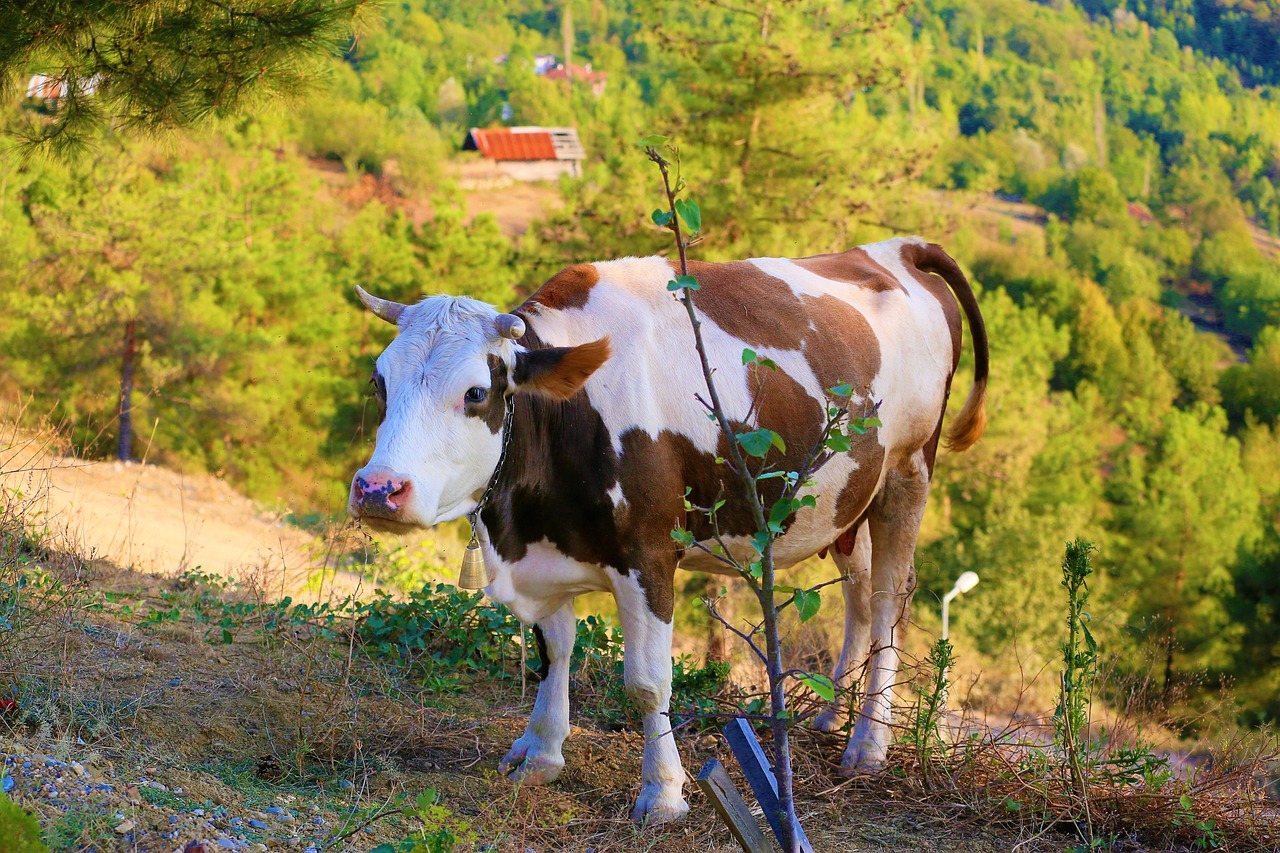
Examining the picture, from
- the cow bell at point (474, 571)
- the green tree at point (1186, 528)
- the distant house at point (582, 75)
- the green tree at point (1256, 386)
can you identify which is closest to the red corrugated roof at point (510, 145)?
the distant house at point (582, 75)

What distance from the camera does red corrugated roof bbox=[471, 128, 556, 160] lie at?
8888cm

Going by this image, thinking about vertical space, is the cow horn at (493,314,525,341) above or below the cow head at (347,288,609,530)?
above

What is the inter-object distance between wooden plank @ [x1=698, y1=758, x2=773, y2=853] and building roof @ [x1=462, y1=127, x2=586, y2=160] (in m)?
86.8

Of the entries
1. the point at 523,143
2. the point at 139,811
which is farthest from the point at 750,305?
the point at 523,143

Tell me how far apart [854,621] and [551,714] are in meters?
1.90

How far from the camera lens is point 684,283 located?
2.96m

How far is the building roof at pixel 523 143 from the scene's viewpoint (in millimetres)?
89062

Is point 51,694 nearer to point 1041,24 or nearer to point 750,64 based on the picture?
point 750,64

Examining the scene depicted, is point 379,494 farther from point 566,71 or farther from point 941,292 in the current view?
point 566,71

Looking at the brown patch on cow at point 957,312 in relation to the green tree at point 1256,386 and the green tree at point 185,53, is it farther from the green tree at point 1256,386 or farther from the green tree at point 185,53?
the green tree at point 1256,386

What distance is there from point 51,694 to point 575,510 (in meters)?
2.13

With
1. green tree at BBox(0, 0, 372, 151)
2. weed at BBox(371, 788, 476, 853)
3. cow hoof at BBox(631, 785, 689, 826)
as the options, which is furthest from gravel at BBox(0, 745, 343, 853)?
green tree at BBox(0, 0, 372, 151)

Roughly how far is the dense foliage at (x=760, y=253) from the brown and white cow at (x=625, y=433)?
4.67 ft

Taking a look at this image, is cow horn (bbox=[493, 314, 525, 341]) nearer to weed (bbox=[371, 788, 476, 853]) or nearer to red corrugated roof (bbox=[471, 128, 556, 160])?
weed (bbox=[371, 788, 476, 853])
